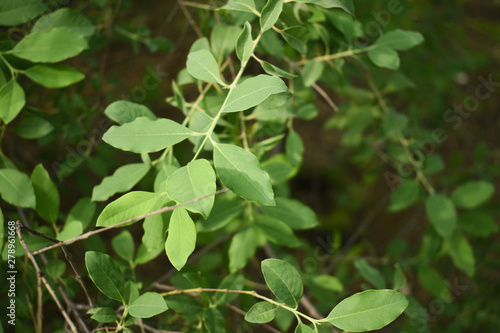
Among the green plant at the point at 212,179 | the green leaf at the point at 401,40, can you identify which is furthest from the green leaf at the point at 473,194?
the green leaf at the point at 401,40

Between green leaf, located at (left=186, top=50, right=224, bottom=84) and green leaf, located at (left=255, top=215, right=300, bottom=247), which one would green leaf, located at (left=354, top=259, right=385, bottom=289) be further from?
green leaf, located at (left=186, top=50, right=224, bottom=84)

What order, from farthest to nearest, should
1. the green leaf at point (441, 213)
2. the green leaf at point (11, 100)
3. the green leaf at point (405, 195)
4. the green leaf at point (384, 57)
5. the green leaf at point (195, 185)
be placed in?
the green leaf at point (405, 195) < the green leaf at point (441, 213) < the green leaf at point (384, 57) < the green leaf at point (11, 100) < the green leaf at point (195, 185)

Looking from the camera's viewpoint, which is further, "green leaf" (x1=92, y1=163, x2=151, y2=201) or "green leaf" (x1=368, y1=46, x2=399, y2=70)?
"green leaf" (x1=368, y1=46, x2=399, y2=70)

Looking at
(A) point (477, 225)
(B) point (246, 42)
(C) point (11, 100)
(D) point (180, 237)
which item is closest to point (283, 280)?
(D) point (180, 237)

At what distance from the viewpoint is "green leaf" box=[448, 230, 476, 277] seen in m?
1.28

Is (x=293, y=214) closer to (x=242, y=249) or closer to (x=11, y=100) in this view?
(x=242, y=249)

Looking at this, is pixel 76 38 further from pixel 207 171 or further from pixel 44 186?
pixel 207 171

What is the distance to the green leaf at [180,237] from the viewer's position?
675 mm

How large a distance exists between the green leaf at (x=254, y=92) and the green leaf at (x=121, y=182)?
0.29 metres

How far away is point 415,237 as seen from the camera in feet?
9.67

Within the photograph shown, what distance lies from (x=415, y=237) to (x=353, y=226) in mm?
449

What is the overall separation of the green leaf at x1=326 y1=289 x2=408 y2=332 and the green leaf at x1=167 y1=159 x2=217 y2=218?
0.31 m

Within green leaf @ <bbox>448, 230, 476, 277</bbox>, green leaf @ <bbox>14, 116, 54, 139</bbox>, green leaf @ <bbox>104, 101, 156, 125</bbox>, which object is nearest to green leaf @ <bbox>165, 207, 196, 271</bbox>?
green leaf @ <bbox>104, 101, 156, 125</bbox>

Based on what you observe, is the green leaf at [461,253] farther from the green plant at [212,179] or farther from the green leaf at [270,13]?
the green leaf at [270,13]
